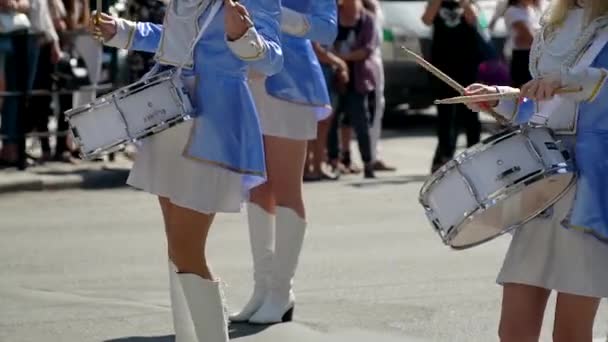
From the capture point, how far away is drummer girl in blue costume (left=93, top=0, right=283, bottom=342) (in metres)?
5.73

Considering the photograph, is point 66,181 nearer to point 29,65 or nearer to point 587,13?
point 29,65

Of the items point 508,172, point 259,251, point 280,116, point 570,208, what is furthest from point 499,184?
point 259,251

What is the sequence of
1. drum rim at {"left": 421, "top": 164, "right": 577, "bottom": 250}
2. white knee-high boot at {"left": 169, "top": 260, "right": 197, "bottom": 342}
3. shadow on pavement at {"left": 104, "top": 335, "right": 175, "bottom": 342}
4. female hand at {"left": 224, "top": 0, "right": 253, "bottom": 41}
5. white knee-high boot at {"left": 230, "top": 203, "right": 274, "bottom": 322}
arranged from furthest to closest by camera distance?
white knee-high boot at {"left": 230, "top": 203, "right": 274, "bottom": 322} < shadow on pavement at {"left": 104, "top": 335, "right": 175, "bottom": 342} < white knee-high boot at {"left": 169, "top": 260, "right": 197, "bottom": 342} < female hand at {"left": 224, "top": 0, "right": 253, "bottom": 41} < drum rim at {"left": 421, "top": 164, "right": 577, "bottom": 250}

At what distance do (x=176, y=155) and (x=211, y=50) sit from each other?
394mm

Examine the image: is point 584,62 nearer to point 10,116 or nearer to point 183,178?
point 183,178

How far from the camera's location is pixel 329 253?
9.74m

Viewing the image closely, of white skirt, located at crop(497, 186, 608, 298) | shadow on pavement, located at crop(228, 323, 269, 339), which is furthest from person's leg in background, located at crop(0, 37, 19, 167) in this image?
white skirt, located at crop(497, 186, 608, 298)

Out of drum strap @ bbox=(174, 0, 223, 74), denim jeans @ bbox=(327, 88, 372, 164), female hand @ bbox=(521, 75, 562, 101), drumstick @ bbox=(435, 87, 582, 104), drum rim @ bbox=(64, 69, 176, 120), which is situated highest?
female hand @ bbox=(521, 75, 562, 101)

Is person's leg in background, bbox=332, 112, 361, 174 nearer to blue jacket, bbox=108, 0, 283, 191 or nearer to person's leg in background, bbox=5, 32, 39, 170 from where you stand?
person's leg in background, bbox=5, 32, 39, 170

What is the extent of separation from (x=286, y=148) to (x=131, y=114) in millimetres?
1583

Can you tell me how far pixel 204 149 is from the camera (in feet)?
18.7

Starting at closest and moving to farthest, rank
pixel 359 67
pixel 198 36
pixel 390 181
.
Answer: pixel 198 36 < pixel 390 181 < pixel 359 67

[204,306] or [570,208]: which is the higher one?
[570,208]

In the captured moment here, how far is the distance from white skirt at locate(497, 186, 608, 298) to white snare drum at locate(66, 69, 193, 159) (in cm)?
138
